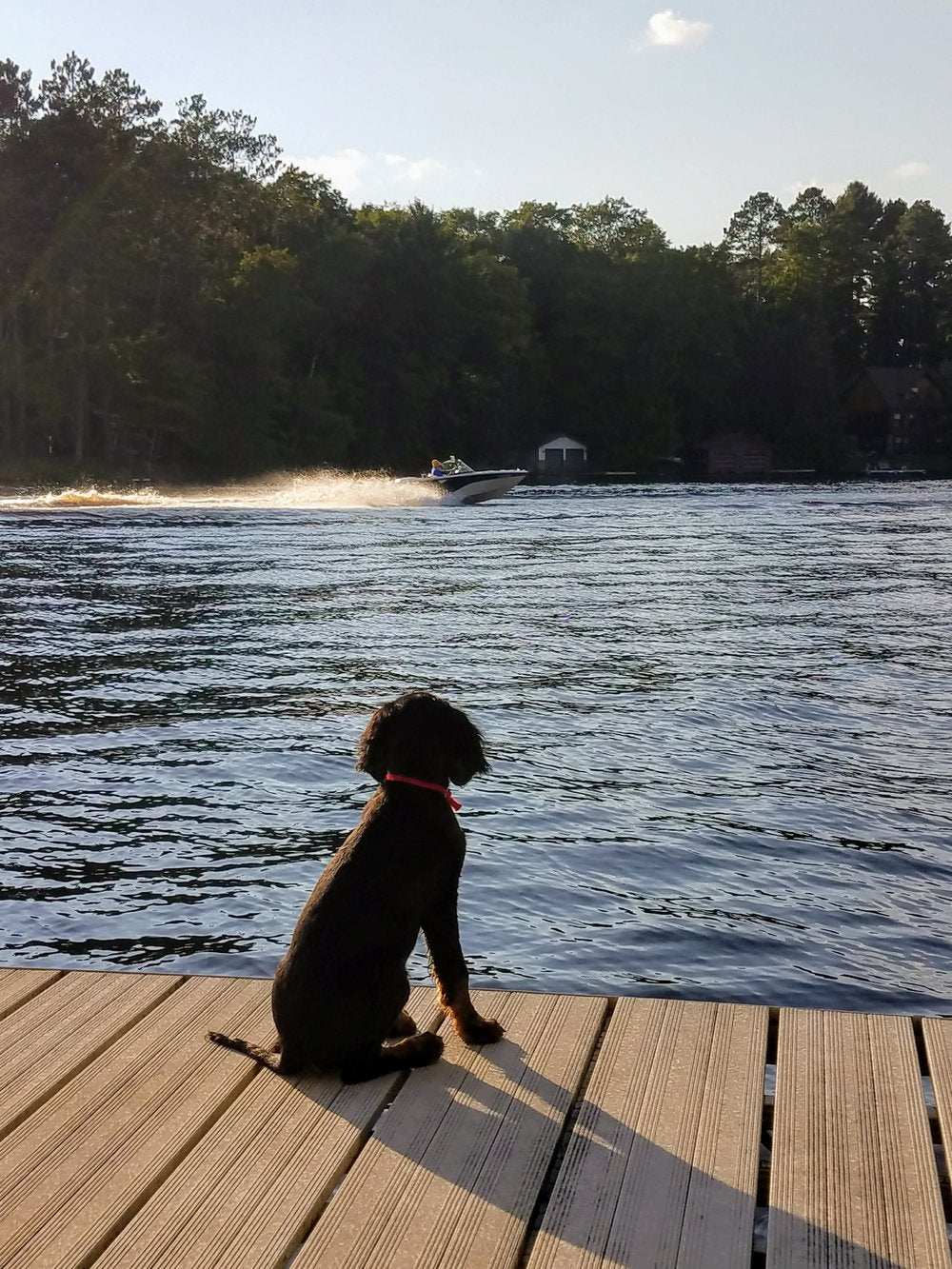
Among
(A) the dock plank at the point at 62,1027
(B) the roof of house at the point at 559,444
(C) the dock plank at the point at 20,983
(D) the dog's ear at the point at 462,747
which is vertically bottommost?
(B) the roof of house at the point at 559,444

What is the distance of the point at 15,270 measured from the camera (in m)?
61.9

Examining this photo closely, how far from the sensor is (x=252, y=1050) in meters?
4.11

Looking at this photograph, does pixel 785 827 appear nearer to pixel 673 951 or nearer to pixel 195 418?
pixel 673 951

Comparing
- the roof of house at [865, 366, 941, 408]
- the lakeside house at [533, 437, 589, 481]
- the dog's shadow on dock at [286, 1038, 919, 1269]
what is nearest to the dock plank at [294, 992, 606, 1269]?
the dog's shadow on dock at [286, 1038, 919, 1269]

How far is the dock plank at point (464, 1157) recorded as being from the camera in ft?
10.3

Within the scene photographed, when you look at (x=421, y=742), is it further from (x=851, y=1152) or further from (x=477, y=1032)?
(x=851, y=1152)

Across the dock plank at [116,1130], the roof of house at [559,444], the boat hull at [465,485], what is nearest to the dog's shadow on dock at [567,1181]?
the dock plank at [116,1130]

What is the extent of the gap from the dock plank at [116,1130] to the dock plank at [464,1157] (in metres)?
0.49

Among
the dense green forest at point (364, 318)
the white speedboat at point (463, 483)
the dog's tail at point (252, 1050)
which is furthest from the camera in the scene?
the dense green forest at point (364, 318)

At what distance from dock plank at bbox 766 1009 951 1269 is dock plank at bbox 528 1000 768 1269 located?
0.08 meters

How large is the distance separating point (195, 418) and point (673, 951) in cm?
6422

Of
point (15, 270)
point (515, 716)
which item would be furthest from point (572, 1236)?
point (15, 270)

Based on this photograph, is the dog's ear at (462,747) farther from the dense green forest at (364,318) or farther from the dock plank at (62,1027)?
Answer: the dense green forest at (364,318)

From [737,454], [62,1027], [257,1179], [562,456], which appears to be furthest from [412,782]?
[737,454]
